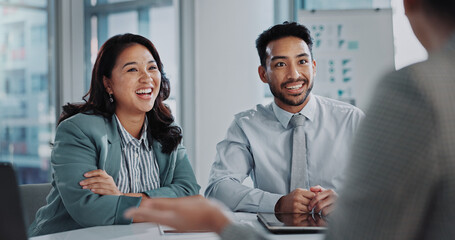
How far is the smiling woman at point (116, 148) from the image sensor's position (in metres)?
1.91

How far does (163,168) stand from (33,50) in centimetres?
190

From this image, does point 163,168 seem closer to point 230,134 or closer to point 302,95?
point 230,134

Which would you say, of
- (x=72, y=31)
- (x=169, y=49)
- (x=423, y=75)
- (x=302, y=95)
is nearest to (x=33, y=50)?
(x=72, y=31)

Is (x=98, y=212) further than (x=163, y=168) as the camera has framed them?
No

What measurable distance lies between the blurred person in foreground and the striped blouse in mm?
1555

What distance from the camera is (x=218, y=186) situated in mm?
2291

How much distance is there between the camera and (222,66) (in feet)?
15.3

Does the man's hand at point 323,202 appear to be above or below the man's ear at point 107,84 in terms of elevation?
below

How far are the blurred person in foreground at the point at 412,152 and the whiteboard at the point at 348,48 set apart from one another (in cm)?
363

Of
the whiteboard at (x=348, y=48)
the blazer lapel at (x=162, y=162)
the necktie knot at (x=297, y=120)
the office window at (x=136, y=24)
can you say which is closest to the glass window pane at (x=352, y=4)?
the whiteboard at (x=348, y=48)

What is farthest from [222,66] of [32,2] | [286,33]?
[286,33]

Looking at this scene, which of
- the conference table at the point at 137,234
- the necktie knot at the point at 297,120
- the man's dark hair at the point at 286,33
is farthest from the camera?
the man's dark hair at the point at 286,33

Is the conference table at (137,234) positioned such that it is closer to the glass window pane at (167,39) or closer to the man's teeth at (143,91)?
the man's teeth at (143,91)

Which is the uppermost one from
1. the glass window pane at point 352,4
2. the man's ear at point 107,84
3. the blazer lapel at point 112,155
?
the glass window pane at point 352,4
